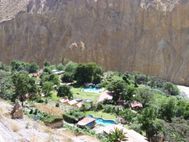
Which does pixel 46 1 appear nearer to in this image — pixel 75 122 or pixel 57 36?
pixel 57 36

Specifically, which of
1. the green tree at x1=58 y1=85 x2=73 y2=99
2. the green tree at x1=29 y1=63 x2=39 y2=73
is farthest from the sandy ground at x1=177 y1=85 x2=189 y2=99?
the green tree at x1=29 y1=63 x2=39 y2=73

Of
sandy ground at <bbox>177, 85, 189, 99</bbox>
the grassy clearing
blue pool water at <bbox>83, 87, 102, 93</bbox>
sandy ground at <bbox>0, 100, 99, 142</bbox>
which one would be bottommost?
sandy ground at <bbox>177, 85, 189, 99</bbox>

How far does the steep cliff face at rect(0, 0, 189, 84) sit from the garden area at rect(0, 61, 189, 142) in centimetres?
897

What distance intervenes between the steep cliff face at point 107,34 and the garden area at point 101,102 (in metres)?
8.97

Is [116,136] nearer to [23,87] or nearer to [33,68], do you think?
[23,87]

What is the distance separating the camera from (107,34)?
80500mm

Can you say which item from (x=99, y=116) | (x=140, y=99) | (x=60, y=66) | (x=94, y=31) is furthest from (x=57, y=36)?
(x=99, y=116)

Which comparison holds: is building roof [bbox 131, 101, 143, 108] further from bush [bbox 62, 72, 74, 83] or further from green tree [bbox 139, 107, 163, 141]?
bush [bbox 62, 72, 74, 83]

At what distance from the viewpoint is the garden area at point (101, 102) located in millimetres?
35844

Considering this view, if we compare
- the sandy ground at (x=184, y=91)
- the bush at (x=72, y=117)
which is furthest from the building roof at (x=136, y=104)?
the sandy ground at (x=184, y=91)

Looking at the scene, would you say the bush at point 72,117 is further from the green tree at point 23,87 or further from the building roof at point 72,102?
the building roof at point 72,102

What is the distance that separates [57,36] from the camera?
280 feet

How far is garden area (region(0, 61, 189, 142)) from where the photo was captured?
3584 centimetres

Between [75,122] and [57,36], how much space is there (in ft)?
166
